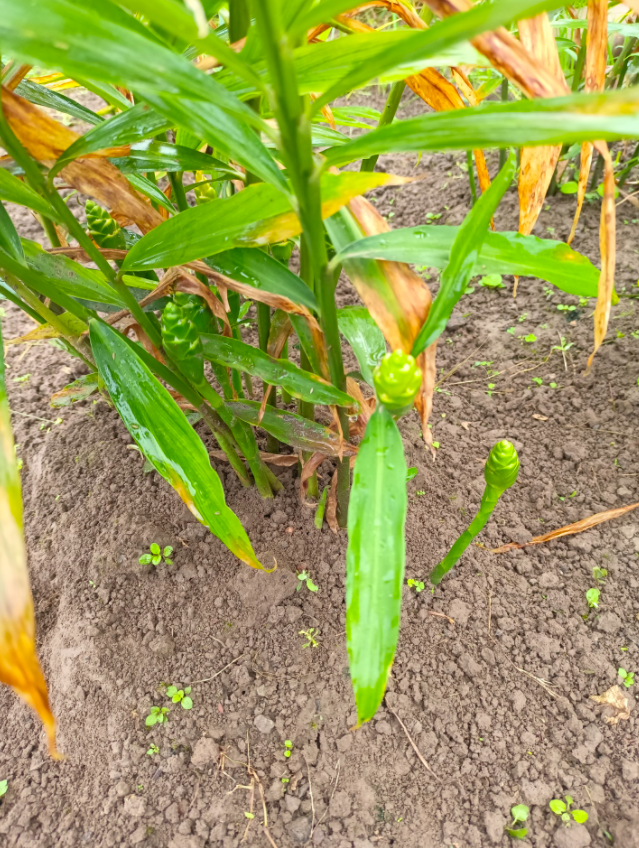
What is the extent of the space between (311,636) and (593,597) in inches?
20.0

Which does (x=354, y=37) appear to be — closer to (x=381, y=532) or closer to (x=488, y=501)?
(x=381, y=532)

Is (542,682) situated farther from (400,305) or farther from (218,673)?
(400,305)

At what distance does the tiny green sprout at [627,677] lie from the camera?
0.88 metres

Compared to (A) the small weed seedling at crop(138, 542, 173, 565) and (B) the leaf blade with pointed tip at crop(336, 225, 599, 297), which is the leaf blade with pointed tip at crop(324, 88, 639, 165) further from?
(A) the small weed seedling at crop(138, 542, 173, 565)

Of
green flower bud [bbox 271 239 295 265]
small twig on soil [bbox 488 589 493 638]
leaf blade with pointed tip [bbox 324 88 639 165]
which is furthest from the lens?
small twig on soil [bbox 488 589 493 638]

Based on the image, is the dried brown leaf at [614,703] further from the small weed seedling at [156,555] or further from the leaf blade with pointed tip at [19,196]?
the leaf blade with pointed tip at [19,196]

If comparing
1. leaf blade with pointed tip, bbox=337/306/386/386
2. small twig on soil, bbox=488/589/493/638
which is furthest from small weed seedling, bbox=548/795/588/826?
leaf blade with pointed tip, bbox=337/306/386/386

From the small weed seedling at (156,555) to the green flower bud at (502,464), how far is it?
0.62 m

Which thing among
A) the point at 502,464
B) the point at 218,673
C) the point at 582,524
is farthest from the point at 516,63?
the point at 218,673

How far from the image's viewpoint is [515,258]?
0.55m

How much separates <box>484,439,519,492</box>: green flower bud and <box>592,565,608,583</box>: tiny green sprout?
1.37 ft

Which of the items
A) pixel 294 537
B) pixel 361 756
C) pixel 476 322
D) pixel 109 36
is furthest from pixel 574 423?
pixel 109 36

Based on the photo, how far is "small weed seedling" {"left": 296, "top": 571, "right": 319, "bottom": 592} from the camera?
0.99 m

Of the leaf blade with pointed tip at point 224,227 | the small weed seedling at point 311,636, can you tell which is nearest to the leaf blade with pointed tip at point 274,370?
the leaf blade with pointed tip at point 224,227
